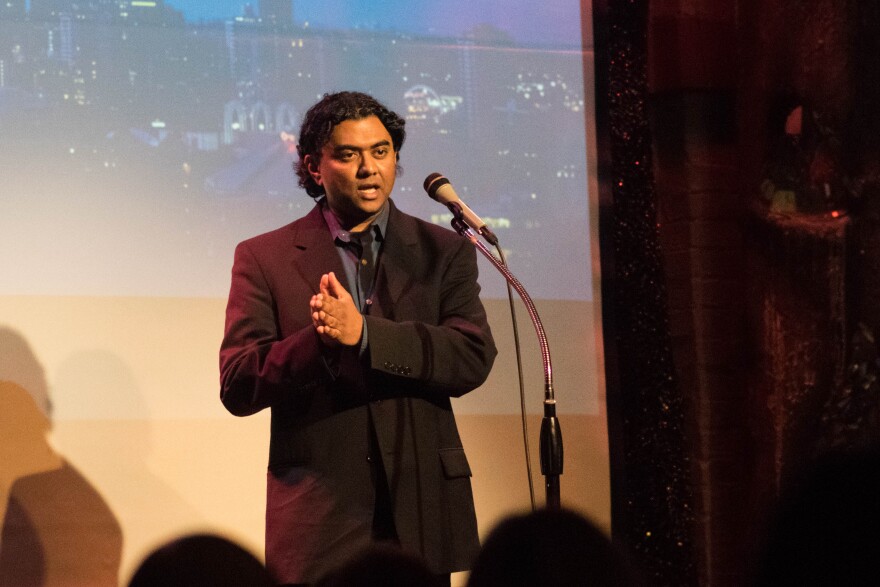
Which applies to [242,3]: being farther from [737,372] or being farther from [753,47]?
[737,372]

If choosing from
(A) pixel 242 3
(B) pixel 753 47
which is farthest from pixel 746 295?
(A) pixel 242 3

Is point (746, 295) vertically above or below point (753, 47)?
below

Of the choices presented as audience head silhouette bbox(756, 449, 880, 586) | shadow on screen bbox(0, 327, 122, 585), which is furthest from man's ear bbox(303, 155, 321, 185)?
audience head silhouette bbox(756, 449, 880, 586)

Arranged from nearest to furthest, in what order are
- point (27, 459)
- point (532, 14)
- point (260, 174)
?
point (27, 459) < point (260, 174) < point (532, 14)

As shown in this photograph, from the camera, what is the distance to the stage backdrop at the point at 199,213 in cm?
313

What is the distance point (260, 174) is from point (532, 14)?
1.04 meters

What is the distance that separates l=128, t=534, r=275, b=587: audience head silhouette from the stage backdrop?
6.49 ft

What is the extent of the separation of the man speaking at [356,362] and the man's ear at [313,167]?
0.02m

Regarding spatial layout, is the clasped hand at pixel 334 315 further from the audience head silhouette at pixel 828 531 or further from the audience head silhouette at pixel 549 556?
the audience head silhouette at pixel 828 531

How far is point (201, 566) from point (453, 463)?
1.11 metres

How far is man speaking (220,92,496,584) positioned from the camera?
2141 millimetres

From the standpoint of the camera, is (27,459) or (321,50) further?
(321,50)

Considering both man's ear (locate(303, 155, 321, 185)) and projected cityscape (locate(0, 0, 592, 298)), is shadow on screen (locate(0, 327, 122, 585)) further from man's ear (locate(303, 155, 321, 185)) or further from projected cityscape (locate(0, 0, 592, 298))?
man's ear (locate(303, 155, 321, 185))

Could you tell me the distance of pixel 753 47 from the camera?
3.37 m
